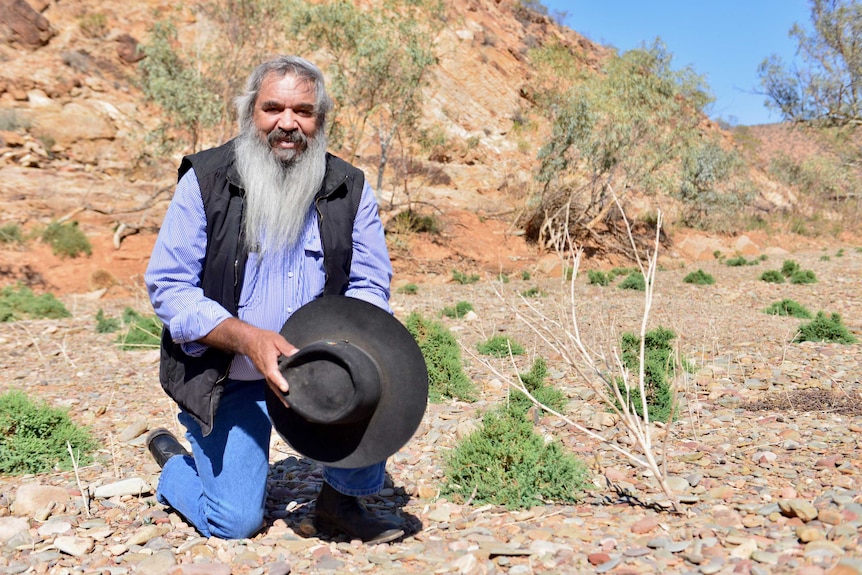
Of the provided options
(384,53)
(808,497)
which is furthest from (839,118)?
(808,497)

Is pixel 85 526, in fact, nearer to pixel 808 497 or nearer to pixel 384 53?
pixel 808 497

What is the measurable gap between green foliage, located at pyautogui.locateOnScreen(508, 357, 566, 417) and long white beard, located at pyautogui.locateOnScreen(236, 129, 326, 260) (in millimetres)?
1891

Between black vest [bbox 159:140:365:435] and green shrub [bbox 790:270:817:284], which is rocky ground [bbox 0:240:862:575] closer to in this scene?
black vest [bbox 159:140:365:435]

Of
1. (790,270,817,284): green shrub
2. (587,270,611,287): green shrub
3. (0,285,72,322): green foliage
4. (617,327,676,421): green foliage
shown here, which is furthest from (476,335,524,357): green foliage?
(790,270,817,284): green shrub

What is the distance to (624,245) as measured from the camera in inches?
727

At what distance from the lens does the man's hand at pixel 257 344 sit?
236cm

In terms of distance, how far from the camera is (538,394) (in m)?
4.62

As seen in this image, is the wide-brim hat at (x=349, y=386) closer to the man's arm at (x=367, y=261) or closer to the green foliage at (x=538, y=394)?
the man's arm at (x=367, y=261)

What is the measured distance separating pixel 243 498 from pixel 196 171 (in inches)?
52.3

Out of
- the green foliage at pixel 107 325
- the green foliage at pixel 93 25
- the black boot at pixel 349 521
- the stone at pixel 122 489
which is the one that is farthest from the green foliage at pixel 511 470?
the green foliage at pixel 93 25

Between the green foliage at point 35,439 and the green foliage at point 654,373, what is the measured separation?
313 cm

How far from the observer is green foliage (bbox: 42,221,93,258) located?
43.9 feet

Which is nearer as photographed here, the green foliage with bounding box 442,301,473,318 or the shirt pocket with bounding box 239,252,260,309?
the shirt pocket with bounding box 239,252,260,309

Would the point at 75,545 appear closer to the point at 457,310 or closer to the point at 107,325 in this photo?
the point at 107,325
